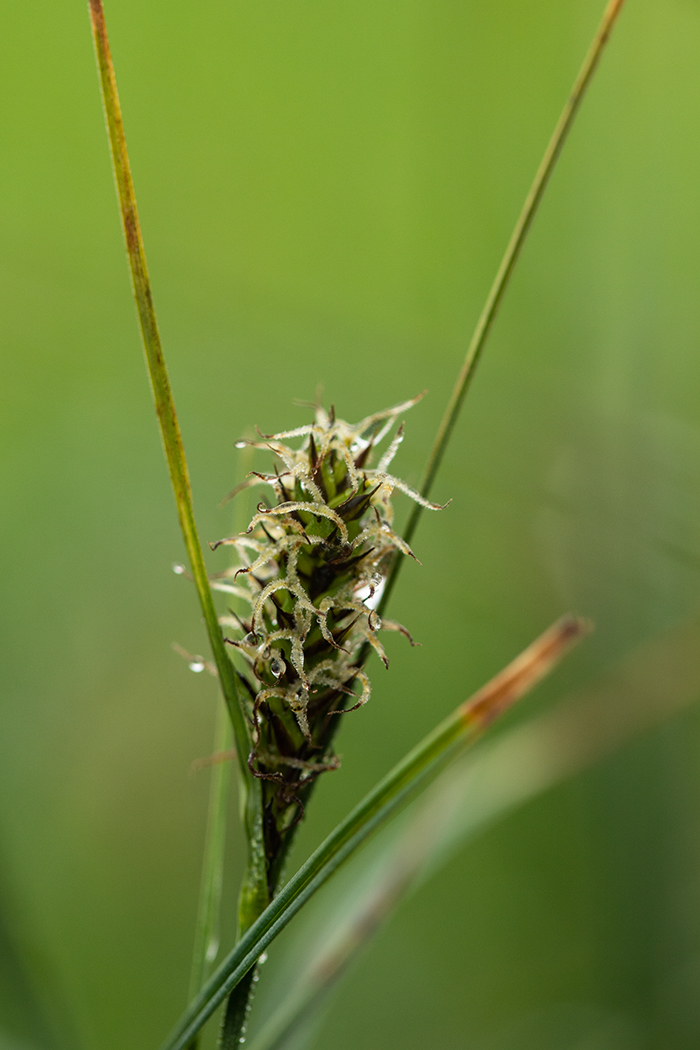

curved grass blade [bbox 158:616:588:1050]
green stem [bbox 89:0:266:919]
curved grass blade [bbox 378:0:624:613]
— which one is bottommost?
curved grass blade [bbox 158:616:588:1050]

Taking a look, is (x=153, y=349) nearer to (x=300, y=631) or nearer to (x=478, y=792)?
(x=300, y=631)

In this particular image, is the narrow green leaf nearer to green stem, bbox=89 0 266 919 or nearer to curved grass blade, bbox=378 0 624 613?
green stem, bbox=89 0 266 919

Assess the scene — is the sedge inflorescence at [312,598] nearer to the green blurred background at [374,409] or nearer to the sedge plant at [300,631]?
the sedge plant at [300,631]

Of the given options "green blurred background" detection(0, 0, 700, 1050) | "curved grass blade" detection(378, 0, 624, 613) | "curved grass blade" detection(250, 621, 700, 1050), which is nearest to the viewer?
"curved grass blade" detection(378, 0, 624, 613)

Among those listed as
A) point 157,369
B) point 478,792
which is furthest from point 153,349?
point 478,792

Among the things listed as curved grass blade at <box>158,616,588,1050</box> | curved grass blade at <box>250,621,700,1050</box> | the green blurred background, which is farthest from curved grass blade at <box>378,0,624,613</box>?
the green blurred background

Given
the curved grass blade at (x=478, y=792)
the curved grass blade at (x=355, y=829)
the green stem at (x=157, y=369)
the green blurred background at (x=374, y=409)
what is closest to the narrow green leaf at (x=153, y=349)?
the green stem at (x=157, y=369)

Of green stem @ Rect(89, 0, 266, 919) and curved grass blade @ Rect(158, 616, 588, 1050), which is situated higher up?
green stem @ Rect(89, 0, 266, 919)
